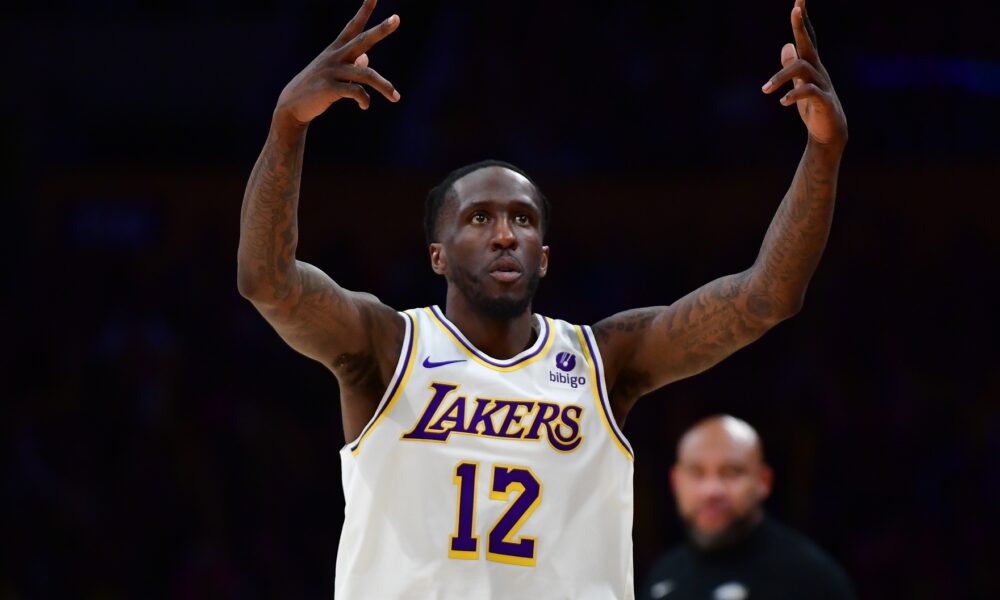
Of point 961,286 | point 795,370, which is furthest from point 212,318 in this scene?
point 961,286

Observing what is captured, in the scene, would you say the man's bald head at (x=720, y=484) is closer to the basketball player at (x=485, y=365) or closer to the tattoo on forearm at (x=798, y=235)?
the basketball player at (x=485, y=365)

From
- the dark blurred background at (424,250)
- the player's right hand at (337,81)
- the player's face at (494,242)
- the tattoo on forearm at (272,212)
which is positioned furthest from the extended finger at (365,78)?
the dark blurred background at (424,250)

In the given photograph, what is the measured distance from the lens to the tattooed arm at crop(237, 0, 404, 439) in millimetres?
3656

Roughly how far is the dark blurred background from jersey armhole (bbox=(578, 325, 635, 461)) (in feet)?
16.0

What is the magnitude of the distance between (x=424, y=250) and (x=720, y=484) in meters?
5.12

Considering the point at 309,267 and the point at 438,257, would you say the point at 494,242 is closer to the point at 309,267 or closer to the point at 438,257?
the point at 438,257

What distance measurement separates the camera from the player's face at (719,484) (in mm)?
5559

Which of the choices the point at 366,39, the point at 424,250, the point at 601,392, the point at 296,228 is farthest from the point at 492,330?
the point at 424,250

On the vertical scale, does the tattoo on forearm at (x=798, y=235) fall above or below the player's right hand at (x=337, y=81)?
below

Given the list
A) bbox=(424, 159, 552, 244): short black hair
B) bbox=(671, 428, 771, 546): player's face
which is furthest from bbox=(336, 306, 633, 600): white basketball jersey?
bbox=(671, 428, 771, 546): player's face

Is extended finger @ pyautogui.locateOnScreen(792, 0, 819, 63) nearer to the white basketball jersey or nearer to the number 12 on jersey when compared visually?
the white basketball jersey

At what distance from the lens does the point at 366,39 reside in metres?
3.67

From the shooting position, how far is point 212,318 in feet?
33.4

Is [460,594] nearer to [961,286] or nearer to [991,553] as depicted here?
[991,553]
